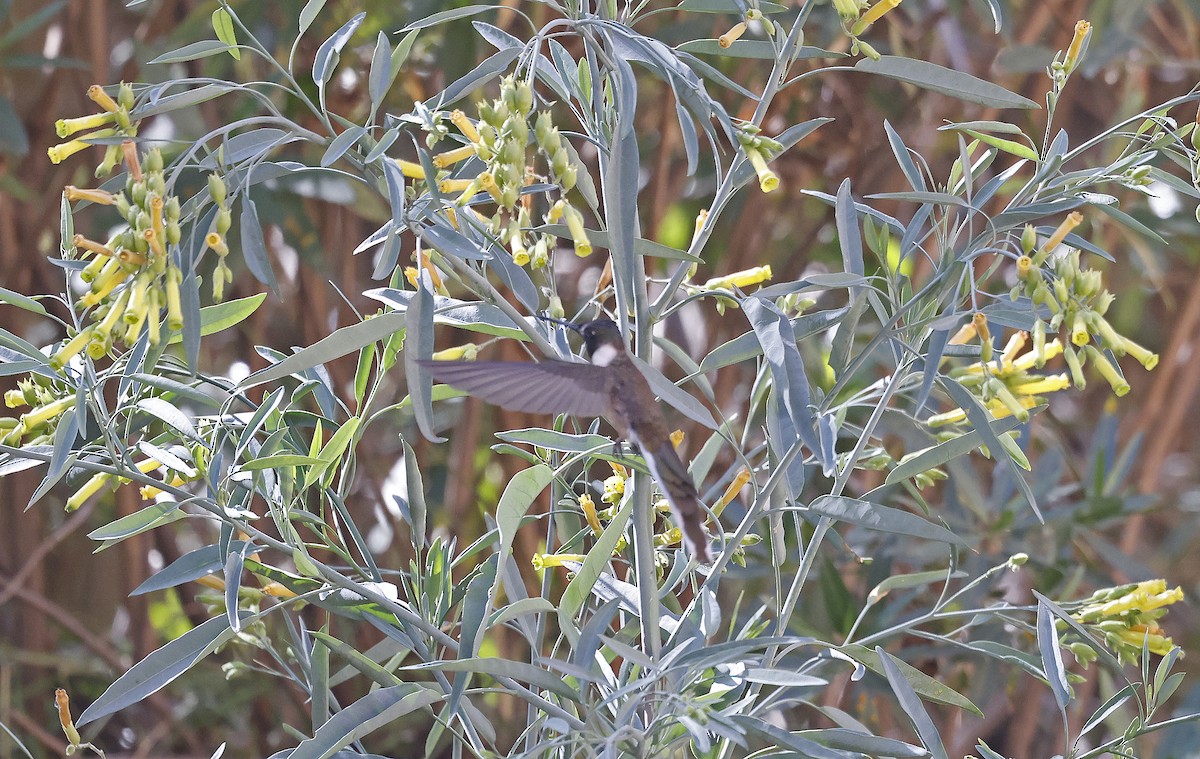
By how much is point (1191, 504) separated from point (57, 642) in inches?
78.9

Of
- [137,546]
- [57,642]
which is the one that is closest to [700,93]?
[137,546]

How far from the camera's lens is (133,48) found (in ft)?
6.09

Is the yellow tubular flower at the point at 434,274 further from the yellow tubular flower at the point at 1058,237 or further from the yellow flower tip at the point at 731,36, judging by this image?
the yellow tubular flower at the point at 1058,237

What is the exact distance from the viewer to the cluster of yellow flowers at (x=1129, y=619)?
0.87 m

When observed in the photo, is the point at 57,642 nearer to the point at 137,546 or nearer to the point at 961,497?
the point at 137,546

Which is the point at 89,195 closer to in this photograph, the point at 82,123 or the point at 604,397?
the point at 82,123

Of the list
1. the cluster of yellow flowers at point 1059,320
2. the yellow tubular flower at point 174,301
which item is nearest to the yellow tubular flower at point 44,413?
the yellow tubular flower at point 174,301

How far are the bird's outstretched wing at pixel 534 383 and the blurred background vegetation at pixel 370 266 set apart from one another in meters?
0.99

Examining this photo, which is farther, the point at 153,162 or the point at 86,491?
the point at 86,491

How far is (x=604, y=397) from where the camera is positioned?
0.87 metres

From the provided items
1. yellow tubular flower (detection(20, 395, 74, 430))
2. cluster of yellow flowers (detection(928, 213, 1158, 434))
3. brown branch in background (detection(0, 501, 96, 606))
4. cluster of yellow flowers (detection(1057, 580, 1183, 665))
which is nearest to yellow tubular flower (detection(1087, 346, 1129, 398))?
cluster of yellow flowers (detection(928, 213, 1158, 434))

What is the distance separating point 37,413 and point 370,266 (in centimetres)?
146

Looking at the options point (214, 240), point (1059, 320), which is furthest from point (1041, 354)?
point (214, 240)

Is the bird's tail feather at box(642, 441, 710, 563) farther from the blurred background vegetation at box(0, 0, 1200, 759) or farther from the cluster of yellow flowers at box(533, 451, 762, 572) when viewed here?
the blurred background vegetation at box(0, 0, 1200, 759)
